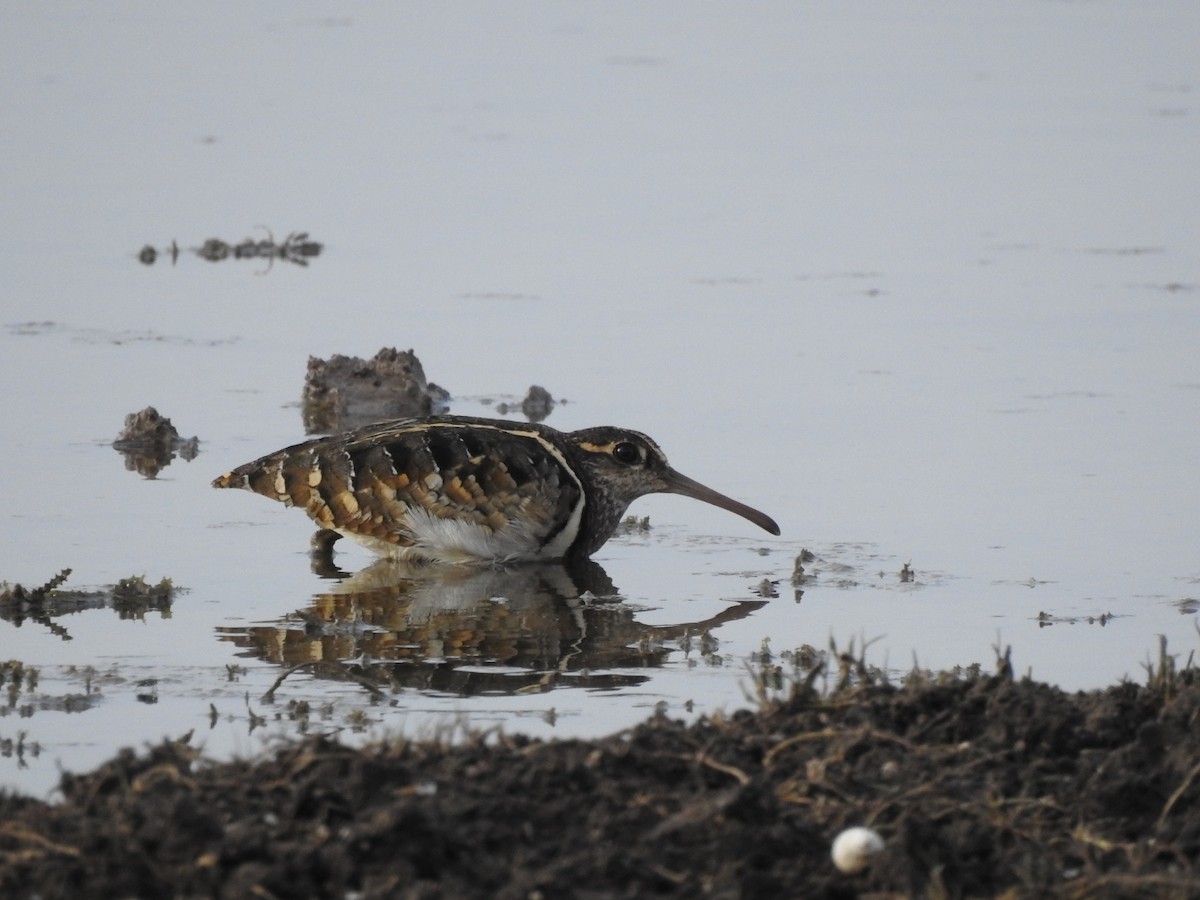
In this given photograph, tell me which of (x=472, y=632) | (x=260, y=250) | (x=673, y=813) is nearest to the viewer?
(x=673, y=813)

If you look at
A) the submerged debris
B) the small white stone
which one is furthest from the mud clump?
the small white stone

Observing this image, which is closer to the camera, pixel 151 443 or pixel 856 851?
pixel 856 851

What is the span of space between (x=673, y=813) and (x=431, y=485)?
16.1 feet

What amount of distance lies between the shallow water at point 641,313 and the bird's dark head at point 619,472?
10.1 inches

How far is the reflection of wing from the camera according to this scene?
35.5ft

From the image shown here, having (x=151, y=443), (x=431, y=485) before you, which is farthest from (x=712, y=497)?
(x=151, y=443)

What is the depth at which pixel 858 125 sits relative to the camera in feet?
66.8

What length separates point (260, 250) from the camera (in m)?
16.5

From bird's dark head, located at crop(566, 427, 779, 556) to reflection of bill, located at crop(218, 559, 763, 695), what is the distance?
0.47 metres

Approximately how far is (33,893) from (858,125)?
15.8 m

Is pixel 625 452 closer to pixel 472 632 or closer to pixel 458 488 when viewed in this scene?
pixel 458 488

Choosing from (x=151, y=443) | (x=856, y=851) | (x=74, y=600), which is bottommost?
(x=856, y=851)

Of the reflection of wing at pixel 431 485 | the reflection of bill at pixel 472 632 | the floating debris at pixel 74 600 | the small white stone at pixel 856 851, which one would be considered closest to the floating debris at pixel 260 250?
the reflection of wing at pixel 431 485

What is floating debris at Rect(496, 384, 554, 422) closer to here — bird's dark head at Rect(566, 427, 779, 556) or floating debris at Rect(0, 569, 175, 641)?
bird's dark head at Rect(566, 427, 779, 556)
